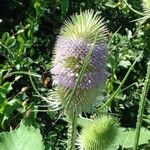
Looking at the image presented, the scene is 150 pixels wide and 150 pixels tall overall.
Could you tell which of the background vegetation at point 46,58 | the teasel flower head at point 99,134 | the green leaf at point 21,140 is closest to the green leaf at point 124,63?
the background vegetation at point 46,58

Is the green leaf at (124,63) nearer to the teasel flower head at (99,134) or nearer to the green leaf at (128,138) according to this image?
the green leaf at (128,138)

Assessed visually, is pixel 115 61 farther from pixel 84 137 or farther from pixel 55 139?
pixel 84 137

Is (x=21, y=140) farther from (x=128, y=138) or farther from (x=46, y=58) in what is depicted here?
(x=46, y=58)

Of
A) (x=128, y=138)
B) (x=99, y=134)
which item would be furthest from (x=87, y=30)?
(x=128, y=138)

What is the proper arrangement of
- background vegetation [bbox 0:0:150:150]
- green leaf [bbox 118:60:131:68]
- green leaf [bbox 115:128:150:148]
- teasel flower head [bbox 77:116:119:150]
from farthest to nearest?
green leaf [bbox 118:60:131:68] → background vegetation [bbox 0:0:150:150] → green leaf [bbox 115:128:150:148] → teasel flower head [bbox 77:116:119:150]

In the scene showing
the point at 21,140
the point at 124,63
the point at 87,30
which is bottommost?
the point at 21,140

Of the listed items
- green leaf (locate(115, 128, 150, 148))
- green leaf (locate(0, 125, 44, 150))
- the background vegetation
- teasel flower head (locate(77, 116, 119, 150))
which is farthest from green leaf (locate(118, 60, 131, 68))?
green leaf (locate(0, 125, 44, 150))

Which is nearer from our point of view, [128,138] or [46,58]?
[128,138]

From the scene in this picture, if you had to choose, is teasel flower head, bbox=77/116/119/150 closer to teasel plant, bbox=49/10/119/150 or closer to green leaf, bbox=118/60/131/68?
teasel plant, bbox=49/10/119/150
